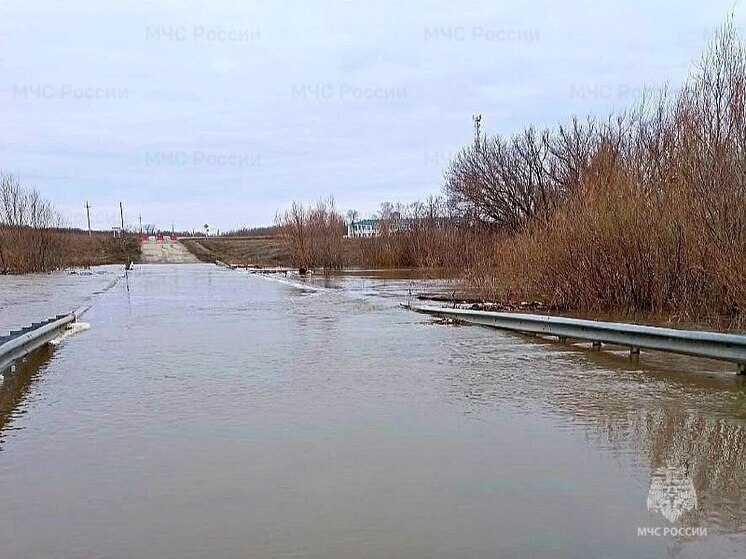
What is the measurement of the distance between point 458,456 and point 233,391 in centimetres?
374

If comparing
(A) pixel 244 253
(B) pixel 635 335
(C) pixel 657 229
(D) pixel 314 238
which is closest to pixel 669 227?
(C) pixel 657 229

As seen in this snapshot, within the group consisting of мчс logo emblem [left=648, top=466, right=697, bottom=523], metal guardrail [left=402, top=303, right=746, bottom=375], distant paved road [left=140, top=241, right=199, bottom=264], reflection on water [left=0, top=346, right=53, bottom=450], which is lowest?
мчс logo emblem [left=648, top=466, right=697, bottom=523]

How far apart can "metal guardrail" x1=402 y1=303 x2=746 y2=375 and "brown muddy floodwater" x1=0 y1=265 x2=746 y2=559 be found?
30 cm

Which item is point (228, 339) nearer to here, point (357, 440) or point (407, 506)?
point (357, 440)

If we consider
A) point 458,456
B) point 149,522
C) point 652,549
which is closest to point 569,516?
point 652,549

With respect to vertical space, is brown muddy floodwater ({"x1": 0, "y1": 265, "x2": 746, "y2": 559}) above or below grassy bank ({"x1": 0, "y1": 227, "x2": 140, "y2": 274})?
below

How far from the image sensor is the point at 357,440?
6.77 meters

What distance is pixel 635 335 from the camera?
1105cm

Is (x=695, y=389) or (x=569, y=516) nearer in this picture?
(x=569, y=516)

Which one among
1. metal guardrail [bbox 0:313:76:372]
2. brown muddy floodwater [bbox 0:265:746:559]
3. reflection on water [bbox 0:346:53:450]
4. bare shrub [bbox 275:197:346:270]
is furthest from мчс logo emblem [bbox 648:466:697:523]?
bare shrub [bbox 275:197:346:270]

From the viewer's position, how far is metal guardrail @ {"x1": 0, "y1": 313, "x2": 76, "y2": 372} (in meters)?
9.84

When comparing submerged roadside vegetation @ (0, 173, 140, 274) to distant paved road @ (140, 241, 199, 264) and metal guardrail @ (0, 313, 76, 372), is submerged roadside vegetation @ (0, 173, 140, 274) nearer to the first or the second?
distant paved road @ (140, 241, 199, 264)

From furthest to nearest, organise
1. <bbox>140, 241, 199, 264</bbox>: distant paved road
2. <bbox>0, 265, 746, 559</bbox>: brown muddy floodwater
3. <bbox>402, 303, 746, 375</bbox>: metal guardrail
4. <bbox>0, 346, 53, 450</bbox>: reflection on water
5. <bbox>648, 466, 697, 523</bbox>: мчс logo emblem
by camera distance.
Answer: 1. <bbox>140, 241, 199, 264</bbox>: distant paved road
2. <bbox>402, 303, 746, 375</bbox>: metal guardrail
3. <bbox>0, 346, 53, 450</bbox>: reflection on water
4. <bbox>648, 466, 697, 523</bbox>: мчс logo emblem
5. <bbox>0, 265, 746, 559</bbox>: brown muddy floodwater

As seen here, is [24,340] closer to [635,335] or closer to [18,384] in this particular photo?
[18,384]
